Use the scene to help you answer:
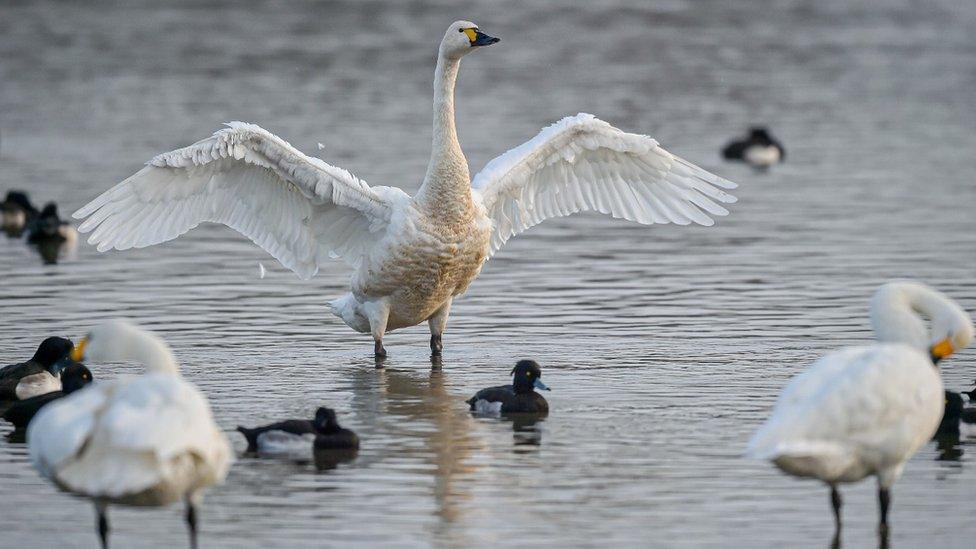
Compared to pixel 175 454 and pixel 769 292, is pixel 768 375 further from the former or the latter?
pixel 175 454

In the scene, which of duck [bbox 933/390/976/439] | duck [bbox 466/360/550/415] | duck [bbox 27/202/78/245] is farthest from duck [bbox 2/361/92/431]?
duck [bbox 27/202/78/245]

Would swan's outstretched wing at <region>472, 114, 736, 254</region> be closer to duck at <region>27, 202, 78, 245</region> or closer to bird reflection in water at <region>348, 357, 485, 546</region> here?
bird reflection in water at <region>348, 357, 485, 546</region>

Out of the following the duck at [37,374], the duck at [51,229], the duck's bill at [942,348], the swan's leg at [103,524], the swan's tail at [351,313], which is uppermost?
the duck at [51,229]

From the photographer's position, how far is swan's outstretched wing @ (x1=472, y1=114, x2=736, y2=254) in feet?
45.9

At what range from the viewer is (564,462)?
32.9 feet

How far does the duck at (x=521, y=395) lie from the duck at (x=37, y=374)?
2979 millimetres

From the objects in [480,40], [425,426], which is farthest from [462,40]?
[425,426]

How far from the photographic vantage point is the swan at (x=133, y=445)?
7.40 m

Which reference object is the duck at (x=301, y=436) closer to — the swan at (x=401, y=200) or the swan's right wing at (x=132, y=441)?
the swan's right wing at (x=132, y=441)

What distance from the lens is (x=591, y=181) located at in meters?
14.6

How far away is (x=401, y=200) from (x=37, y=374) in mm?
3160

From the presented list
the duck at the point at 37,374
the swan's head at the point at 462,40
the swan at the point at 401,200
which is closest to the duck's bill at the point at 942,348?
the swan at the point at 401,200

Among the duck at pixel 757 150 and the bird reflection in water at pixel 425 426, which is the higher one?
the duck at pixel 757 150

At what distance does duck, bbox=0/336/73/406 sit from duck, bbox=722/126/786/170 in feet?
46.4
